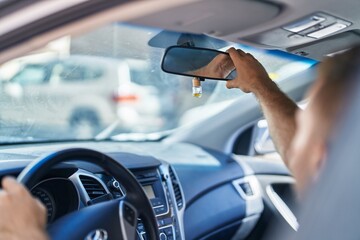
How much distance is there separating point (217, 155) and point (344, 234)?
3.66 metres

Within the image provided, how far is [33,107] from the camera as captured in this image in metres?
4.21

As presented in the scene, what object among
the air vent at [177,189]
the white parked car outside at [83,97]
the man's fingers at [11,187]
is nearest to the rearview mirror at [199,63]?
the man's fingers at [11,187]

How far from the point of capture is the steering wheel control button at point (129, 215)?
2.36 metres

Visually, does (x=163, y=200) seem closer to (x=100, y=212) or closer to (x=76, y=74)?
(x=100, y=212)

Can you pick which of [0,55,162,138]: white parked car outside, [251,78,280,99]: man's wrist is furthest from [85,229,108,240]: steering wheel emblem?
[0,55,162,138]: white parked car outside

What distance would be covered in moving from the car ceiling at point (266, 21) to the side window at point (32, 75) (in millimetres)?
2082

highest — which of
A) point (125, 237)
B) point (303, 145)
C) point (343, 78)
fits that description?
point (343, 78)

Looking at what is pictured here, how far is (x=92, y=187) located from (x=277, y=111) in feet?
3.70

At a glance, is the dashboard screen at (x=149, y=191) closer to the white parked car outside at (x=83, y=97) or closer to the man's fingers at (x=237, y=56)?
the white parked car outside at (x=83, y=97)

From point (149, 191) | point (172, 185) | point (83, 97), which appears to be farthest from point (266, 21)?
point (83, 97)

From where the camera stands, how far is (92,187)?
302cm

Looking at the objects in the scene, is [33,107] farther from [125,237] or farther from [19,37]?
[19,37]

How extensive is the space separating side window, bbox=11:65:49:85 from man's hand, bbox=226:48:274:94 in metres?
1.98

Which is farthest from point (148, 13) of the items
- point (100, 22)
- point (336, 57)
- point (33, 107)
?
point (33, 107)
